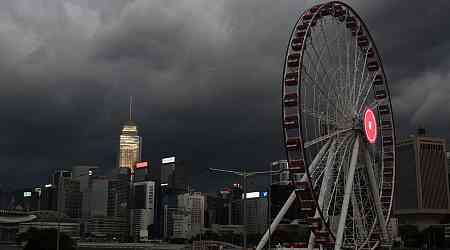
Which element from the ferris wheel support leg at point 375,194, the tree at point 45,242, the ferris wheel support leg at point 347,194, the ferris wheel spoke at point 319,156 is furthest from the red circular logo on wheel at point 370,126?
the tree at point 45,242

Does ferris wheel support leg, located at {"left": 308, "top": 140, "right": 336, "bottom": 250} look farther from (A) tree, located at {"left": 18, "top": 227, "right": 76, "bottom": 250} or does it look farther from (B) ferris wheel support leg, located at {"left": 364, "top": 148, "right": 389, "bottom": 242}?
(A) tree, located at {"left": 18, "top": 227, "right": 76, "bottom": 250}

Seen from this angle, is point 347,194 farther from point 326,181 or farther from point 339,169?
point 339,169

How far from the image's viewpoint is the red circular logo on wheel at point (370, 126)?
60688mm

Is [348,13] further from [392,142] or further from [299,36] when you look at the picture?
[392,142]

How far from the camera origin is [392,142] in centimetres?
7119

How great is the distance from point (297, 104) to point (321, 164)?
7.16 m

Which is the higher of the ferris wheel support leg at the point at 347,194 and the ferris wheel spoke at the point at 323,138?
the ferris wheel spoke at the point at 323,138

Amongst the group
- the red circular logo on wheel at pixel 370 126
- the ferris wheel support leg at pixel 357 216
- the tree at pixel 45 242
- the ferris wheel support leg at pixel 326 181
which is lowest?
the tree at pixel 45 242

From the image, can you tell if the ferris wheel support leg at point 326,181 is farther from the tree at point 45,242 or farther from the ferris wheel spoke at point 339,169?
the tree at point 45,242

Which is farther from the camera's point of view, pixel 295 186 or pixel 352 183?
pixel 352 183

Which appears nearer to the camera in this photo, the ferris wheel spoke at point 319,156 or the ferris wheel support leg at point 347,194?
the ferris wheel support leg at point 347,194

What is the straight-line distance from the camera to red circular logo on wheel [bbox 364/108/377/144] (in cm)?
6069

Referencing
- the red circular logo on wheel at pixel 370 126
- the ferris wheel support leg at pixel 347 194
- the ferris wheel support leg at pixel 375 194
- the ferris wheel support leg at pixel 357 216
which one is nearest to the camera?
the ferris wheel support leg at pixel 347 194

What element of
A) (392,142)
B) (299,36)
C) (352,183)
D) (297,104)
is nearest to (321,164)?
(352,183)
